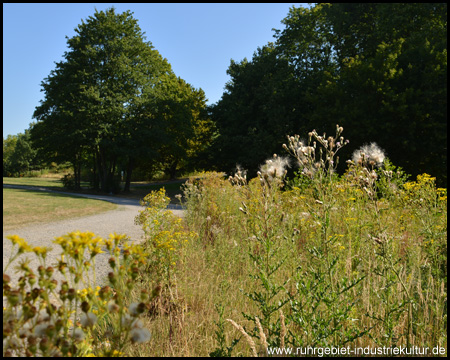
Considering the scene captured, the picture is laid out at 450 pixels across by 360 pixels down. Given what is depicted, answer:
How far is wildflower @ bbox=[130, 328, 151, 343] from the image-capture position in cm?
111

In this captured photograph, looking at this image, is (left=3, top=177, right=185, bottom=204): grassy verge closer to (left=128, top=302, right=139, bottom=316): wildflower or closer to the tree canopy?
the tree canopy

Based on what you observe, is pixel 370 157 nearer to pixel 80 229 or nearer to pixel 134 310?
pixel 134 310

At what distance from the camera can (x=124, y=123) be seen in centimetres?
2122

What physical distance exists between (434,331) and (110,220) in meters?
8.91

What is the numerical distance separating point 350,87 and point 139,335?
17.6 meters

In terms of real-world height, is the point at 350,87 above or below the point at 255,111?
above

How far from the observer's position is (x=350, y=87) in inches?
Result: 642

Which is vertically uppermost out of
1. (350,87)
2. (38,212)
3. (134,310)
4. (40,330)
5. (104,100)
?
(350,87)

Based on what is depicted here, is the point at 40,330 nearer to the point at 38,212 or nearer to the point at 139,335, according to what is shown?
the point at 139,335

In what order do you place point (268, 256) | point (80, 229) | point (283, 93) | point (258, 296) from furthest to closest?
1. point (283, 93)
2. point (80, 229)
3. point (268, 256)
4. point (258, 296)

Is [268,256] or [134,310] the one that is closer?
[134,310]

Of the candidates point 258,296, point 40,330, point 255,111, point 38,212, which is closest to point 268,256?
point 258,296

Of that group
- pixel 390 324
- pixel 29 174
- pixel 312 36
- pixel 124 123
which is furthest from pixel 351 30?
pixel 29 174

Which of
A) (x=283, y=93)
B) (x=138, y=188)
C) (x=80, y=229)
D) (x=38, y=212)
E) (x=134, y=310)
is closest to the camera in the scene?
(x=134, y=310)
